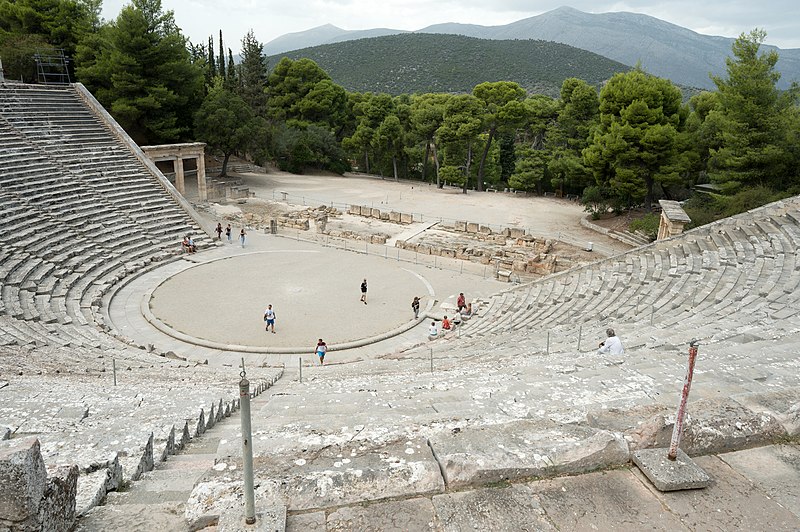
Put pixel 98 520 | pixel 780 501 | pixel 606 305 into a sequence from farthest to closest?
pixel 606 305
pixel 780 501
pixel 98 520

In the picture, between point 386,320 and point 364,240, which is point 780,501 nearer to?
point 386,320

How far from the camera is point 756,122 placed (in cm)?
2441

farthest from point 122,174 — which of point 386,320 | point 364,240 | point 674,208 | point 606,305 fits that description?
point 674,208

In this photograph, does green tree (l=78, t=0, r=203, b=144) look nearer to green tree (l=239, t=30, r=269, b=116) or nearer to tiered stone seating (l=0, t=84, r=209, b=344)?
tiered stone seating (l=0, t=84, r=209, b=344)

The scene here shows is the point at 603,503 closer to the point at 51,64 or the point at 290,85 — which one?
the point at 51,64

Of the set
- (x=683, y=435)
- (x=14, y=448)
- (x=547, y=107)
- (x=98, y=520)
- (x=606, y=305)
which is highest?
(x=547, y=107)

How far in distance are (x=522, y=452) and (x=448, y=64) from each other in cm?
11700

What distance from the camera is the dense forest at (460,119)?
24703mm

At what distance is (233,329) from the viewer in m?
16.0

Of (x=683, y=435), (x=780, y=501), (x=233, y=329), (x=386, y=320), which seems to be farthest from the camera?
(x=386, y=320)

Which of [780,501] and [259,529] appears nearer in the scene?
[259,529]

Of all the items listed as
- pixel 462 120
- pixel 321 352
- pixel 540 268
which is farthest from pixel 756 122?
pixel 321 352

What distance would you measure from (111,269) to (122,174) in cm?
856

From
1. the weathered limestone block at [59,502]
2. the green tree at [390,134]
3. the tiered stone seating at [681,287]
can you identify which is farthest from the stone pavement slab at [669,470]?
the green tree at [390,134]
